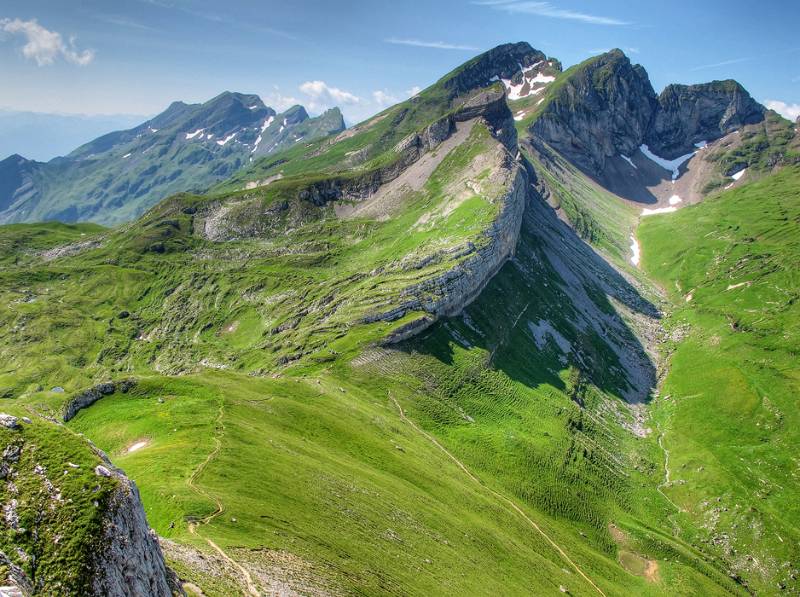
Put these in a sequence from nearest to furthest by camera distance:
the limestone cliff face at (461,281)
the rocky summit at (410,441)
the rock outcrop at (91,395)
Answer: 1. the rocky summit at (410,441)
2. the rock outcrop at (91,395)
3. the limestone cliff face at (461,281)

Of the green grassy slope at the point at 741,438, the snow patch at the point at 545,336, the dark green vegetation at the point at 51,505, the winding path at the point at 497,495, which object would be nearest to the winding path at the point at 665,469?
the green grassy slope at the point at 741,438

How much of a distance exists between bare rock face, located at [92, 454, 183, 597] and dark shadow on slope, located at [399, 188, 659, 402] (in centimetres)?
8902

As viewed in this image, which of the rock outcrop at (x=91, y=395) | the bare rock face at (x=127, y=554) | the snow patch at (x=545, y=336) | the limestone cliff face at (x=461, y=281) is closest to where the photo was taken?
the bare rock face at (x=127, y=554)

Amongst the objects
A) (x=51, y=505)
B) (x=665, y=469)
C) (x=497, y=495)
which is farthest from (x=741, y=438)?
(x=51, y=505)

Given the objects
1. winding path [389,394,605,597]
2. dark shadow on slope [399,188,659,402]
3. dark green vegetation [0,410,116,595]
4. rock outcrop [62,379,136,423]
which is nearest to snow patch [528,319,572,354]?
dark shadow on slope [399,188,659,402]

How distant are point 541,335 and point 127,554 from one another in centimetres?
13911

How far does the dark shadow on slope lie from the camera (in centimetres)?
13025

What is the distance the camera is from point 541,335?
501 feet

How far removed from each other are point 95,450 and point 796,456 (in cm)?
15062

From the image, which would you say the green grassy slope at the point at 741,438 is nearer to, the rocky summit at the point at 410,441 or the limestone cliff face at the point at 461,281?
the rocky summit at the point at 410,441

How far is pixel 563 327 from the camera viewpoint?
538 ft

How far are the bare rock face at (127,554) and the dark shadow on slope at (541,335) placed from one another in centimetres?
8902

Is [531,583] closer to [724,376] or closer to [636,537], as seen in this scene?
[636,537]

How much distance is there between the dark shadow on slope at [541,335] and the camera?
130 m
